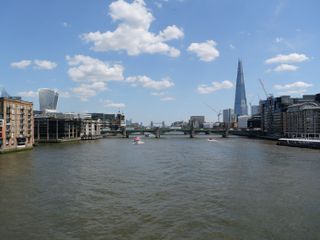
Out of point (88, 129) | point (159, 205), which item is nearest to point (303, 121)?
point (88, 129)

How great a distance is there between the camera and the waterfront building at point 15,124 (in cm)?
6327

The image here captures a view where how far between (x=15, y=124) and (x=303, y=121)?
9786 cm

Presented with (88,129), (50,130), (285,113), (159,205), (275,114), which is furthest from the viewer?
(275,114)

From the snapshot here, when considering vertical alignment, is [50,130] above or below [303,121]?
below

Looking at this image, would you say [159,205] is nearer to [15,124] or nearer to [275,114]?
[15,124]

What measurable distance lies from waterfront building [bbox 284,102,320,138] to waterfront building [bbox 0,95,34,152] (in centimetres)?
8335

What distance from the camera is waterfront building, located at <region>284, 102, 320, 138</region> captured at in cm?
11712

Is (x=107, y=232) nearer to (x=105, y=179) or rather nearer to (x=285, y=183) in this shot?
(x=105, y=179)

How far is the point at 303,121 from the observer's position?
122750mm

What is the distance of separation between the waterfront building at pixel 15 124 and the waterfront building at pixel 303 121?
273ft

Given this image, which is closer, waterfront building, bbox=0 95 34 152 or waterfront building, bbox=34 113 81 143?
waterfront building, bbox=0 95 34 152

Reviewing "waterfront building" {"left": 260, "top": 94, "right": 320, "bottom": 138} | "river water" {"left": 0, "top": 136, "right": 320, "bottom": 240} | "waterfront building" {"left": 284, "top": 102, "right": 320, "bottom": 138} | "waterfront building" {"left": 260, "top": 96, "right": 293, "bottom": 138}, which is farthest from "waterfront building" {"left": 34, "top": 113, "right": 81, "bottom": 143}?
"waterfront building" {"left": 260, "top": 96, "right": 293, "bottom": 138}

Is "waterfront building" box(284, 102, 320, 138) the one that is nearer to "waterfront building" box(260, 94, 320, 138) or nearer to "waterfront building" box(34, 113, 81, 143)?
"waterfront building" box(260, 94, 320, 138)

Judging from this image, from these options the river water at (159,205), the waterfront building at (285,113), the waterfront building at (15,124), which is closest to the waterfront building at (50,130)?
the waterfront building at (15,124)
